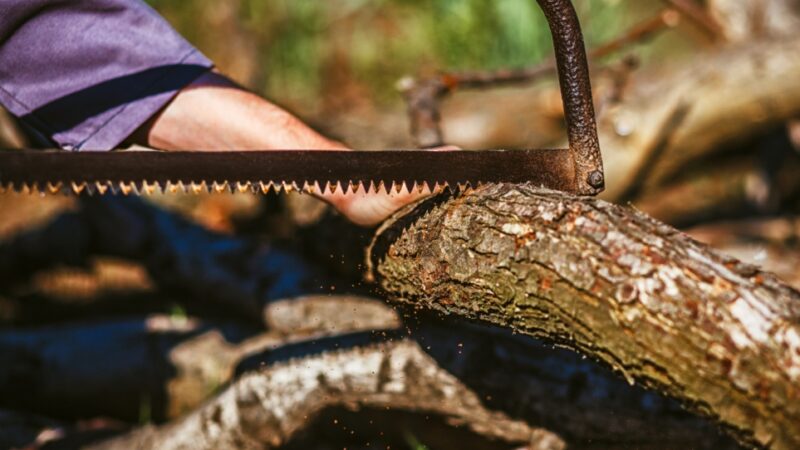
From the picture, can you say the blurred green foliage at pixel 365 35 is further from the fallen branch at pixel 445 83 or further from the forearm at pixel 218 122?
the forearm at pixel 218 122

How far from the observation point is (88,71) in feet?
7.93

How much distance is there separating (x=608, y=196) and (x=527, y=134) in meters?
0.76

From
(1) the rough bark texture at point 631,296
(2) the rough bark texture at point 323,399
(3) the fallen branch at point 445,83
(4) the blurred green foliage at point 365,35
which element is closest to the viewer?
(1) the rough bark texture at point 631,296

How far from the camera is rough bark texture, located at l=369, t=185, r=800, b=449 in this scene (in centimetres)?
155

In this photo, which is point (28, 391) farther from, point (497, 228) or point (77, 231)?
point (497, 228)

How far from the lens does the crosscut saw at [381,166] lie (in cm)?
196

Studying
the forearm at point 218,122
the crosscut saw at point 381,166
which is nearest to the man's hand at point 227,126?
the forearm at point 218,122

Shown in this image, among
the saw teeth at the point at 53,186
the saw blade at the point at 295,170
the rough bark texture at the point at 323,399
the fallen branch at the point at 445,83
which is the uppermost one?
the fallen branch at the point at 445,83

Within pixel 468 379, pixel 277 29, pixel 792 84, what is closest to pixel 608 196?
pixel 792 84

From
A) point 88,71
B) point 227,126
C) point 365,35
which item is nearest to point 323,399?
point 227,126

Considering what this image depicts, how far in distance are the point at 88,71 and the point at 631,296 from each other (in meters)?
1.65

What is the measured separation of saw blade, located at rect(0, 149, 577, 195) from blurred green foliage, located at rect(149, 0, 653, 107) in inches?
173

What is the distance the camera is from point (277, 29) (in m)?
7.82

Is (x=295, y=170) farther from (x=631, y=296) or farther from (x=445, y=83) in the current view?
(x=445, y=83)
